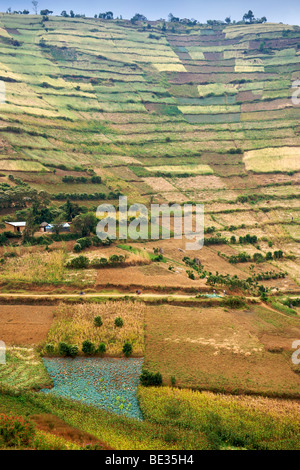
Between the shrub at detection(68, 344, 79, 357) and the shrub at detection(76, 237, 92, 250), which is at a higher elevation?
the shrub at detection(76, 237, 92, 250)

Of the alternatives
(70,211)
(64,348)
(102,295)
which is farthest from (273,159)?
(64,348)

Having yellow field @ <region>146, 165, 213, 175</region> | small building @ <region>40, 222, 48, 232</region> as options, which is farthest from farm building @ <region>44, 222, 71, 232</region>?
yellow field @ <region>146, 165, 213, 175</region>

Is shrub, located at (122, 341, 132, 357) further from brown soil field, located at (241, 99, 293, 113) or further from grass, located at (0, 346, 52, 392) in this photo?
brown soil field, located at (241, 99, 293, 113)

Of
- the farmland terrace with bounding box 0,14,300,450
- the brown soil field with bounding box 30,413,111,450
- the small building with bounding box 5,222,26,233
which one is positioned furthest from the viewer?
the small building with bounding box 5,222,26,233

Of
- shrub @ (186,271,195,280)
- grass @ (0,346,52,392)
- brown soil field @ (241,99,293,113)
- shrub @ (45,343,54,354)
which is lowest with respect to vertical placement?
grass @ (0,346,52,392)

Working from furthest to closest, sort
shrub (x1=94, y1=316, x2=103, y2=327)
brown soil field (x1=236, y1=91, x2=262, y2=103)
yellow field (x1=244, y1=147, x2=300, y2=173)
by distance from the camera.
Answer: brown soil field (x1=236, y1=91, x2=262, y2=103) → yellow field (x1=244, y1=147, x2=300, y2=173) → shrub (x1=94, y1=316, x2=103, y2=327)

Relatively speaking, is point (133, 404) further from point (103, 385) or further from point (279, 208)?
point (279, 208)

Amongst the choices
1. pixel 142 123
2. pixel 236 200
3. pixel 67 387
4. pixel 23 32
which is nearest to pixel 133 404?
pixel 67 387
